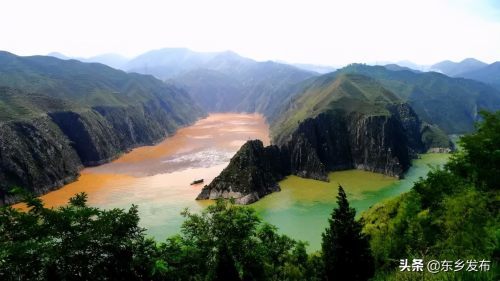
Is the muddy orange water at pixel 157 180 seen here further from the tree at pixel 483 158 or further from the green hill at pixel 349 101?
the tree at pixel 483 158

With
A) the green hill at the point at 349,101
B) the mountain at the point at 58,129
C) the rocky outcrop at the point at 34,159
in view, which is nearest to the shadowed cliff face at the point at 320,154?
the green hill at the point at 349,101

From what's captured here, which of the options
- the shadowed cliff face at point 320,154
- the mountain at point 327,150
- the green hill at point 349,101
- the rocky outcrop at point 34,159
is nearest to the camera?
the shadowed cliff face at point 320,154

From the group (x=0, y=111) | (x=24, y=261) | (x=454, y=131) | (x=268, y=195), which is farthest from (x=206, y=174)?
(x=454, y=131)

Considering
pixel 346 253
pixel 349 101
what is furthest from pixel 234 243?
pixel 349 101

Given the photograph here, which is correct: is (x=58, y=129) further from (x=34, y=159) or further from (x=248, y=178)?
(x=248, y=178)

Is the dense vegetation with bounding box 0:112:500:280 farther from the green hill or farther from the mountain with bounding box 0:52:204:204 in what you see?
the green hill

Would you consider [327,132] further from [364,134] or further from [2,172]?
[2,172]

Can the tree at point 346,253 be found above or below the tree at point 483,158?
below
